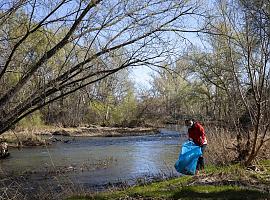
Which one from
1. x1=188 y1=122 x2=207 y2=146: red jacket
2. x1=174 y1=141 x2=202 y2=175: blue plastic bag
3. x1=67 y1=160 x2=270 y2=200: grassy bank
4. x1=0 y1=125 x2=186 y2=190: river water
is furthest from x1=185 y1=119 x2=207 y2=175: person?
x1=0 y1=125 x2=186 y2=190: river water

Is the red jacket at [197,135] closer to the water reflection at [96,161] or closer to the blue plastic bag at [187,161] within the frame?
the blue plastic bag at [187,161]

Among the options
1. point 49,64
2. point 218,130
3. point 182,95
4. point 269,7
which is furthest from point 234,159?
point 182,95

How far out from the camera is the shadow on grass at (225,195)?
821 centimetres

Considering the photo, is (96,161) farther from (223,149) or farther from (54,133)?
(54,133)

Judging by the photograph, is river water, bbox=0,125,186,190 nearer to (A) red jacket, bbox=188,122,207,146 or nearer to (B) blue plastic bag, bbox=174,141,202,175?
(A) red jacket, bbox=188,122,207,146

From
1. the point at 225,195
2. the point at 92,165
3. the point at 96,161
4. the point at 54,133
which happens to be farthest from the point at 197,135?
the point at 54,133

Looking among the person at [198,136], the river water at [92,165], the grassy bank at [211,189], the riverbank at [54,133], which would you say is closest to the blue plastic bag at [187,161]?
the grassy bank at [211,189]

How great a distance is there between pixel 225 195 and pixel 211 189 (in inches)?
22.7

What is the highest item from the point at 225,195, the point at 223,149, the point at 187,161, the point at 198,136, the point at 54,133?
the point at 198,136

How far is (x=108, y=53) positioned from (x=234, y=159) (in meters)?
6.66

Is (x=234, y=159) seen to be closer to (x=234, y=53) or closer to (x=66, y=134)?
(x=234, y=53)

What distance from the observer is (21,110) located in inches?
348

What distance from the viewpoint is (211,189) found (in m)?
8.95

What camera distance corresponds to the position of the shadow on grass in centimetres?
821
